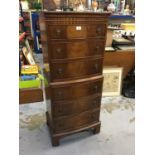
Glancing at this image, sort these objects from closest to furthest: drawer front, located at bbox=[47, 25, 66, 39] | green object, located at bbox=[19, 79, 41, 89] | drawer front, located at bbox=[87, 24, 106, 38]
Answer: drawer front, located at bbox=[47, 25, 66, 39] < drawer front, located at bbox=[87, 24, 106, 38] < green object, located at bbox=[19, 79, 41, 89]

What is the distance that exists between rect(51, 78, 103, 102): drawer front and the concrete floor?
1.65ft

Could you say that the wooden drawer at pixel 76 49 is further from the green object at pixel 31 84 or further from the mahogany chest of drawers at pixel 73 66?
the green object at pixel 31 84

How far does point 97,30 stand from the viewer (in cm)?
147

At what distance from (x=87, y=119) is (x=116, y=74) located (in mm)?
1022

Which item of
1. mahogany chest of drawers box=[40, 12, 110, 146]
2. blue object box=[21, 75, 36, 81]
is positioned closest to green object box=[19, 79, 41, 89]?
blue object box=[21, 75, 36, 81]

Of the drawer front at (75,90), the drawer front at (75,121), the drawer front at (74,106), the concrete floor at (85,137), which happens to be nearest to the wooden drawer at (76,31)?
the drawer front at (75,90)

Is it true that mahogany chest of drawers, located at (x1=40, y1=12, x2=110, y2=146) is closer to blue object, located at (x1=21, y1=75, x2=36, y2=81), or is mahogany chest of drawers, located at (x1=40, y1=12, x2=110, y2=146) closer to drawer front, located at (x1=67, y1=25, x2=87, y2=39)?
drawer front, located at (x1=67, y1=25, x2=87, y2=39)

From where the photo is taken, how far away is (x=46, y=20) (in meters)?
1.27

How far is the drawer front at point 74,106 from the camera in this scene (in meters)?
1.60

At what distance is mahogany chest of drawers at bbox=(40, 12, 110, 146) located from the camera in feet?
4.41

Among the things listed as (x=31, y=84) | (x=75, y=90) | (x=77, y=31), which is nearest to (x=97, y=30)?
(x=77, y=31)
